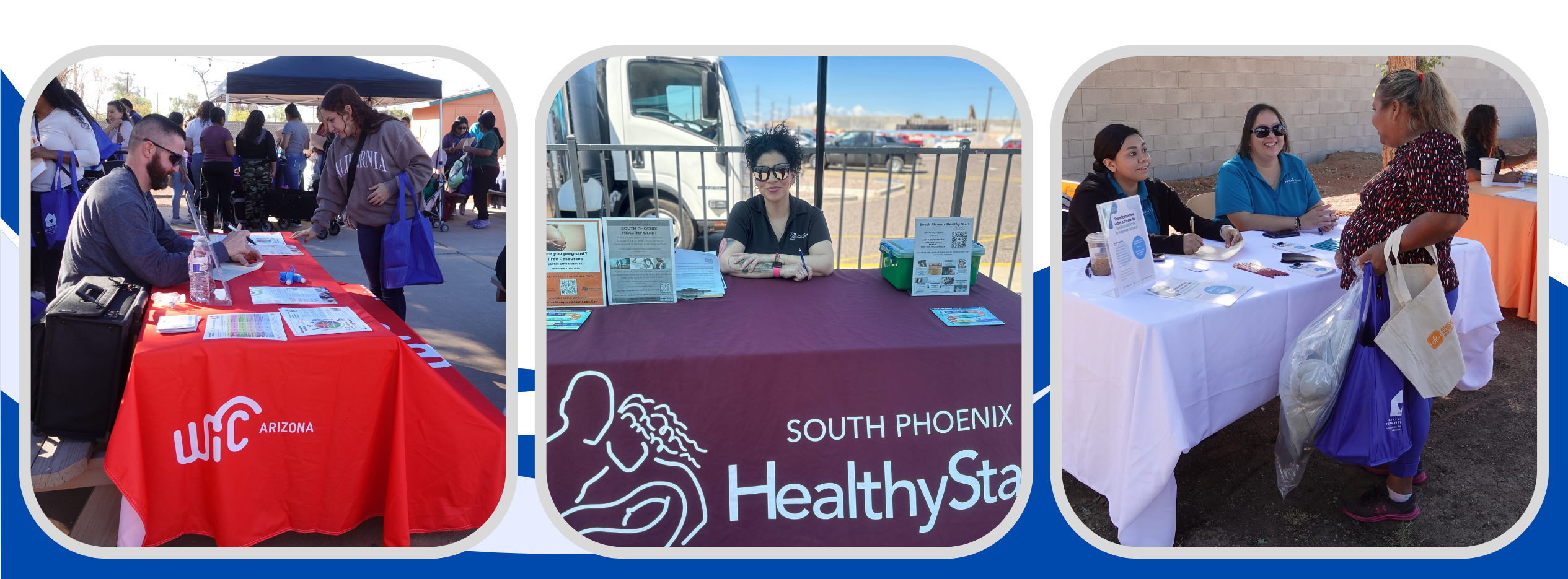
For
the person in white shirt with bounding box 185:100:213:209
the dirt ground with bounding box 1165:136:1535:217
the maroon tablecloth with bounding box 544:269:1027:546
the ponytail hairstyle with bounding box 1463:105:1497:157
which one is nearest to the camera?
the maroon tablecloth with bounding box 544:269:1027:546

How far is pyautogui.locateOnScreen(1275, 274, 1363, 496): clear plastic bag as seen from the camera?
2291 mm

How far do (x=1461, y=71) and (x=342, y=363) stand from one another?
984 cm

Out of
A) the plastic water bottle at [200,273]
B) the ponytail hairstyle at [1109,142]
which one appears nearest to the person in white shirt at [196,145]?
the plastic water bottle at [200,273]

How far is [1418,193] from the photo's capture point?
2.28 metres

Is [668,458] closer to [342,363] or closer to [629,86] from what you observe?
[342,363]

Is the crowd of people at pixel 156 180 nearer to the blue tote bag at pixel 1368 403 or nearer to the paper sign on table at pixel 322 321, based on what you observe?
the paper sign on table at pixel 322 321

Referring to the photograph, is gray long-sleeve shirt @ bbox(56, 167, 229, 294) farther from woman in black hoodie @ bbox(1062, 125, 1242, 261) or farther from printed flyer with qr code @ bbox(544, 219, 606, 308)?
woman in black hoodie @ bbox(1062, 125, 1242, 261)

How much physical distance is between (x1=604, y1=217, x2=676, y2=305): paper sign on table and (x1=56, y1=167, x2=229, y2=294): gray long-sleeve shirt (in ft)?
4.54

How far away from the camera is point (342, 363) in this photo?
2.16 m

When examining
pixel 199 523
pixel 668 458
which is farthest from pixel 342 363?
pixel 668 458

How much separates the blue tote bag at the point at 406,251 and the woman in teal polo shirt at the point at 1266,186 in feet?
10.8

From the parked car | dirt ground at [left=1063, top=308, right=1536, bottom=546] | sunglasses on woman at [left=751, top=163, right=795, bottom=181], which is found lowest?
dirt ground at [left=1063, top=308, right=1536, bottom=546]

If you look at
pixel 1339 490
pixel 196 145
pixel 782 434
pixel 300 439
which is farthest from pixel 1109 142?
pixel 196 145

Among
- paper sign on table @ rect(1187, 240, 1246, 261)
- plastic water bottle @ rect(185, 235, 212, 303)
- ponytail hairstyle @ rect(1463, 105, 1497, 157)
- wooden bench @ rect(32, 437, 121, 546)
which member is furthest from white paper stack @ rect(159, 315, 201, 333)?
ponytail hairstyle @ rect(1463, 105, 1497, 157)
